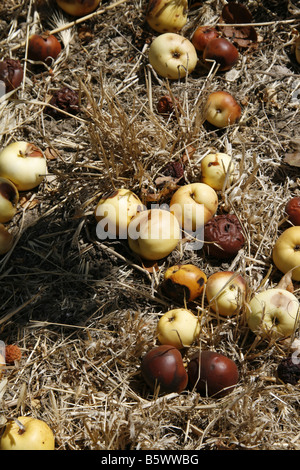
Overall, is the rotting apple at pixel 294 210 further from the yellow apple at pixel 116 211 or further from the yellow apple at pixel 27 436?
the yellow apple at pixel 27 436

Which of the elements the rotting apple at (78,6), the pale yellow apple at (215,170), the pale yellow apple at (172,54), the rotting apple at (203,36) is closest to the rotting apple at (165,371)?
the pale yellow apple at (215,170)

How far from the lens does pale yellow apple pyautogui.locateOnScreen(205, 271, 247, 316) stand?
11.0ft

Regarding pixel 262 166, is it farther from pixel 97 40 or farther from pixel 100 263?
pixel 97 40

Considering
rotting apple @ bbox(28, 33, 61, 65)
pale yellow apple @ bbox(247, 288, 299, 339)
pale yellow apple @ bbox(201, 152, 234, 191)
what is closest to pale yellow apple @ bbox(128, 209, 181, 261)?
pale yellow apple @ bbox(201, 152, 234, 191)

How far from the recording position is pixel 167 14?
4711mm

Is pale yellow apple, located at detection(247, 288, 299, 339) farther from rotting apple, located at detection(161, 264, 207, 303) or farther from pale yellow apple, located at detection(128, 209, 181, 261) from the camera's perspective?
pale yellow apple, located at detection(128, 209, 181, 261)

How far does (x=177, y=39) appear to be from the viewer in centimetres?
450

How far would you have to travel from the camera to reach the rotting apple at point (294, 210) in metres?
3.83

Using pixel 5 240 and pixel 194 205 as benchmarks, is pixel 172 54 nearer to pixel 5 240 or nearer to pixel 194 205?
pixel 194 205

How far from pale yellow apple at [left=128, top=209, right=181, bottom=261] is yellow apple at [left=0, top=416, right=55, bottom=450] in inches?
53.2

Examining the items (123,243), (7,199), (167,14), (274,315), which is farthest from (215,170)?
(167,14)

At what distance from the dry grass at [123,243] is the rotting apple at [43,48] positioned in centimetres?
10

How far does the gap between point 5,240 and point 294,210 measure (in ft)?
7.40
